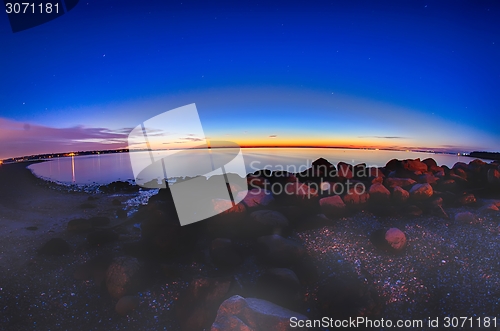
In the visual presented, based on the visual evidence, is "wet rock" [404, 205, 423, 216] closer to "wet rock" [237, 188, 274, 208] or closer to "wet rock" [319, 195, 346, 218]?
"wet rock" [319, 195, 346, 218]

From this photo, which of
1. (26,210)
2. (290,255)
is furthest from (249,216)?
(26,210)

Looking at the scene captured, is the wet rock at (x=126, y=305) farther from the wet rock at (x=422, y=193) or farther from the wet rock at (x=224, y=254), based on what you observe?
the wet rock at (x=422, y=193)

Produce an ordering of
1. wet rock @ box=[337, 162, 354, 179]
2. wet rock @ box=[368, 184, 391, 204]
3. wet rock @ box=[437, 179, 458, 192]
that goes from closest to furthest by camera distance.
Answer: wet rock @ box=[368, 184, 391, 204], wet rock @ box=[337, 162, 354, 179], wet rock @ box=[437, 179, 458, 192]

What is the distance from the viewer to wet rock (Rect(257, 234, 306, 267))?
4883mm

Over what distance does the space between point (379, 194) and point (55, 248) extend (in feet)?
25.6

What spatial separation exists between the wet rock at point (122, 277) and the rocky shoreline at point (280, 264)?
23 millimetres

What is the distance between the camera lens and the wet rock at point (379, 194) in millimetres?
6496

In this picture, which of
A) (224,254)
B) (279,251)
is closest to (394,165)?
(279,251)

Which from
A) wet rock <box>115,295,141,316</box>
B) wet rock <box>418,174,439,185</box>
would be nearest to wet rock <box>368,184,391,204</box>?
wet rock <box>418,174,439,185</box>

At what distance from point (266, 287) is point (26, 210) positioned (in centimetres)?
1070

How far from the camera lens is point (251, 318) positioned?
3.55 metres

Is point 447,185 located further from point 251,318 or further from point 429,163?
point 251,318

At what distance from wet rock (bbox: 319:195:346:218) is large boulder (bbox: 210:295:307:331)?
2.85m

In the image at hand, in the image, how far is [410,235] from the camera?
551cm
